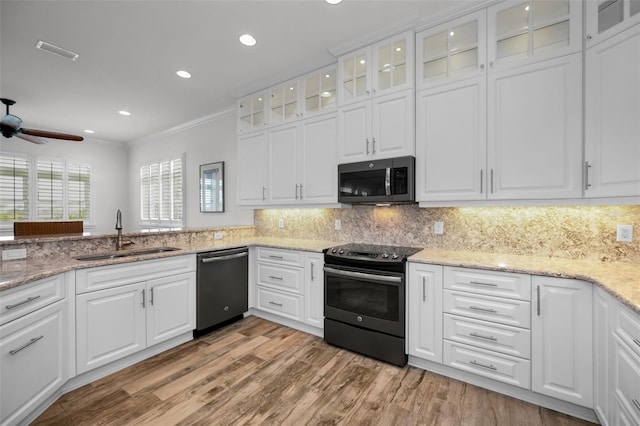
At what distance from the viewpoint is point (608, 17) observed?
1.76m

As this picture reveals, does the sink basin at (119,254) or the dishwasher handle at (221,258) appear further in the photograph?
the dishwasher handle at (221,258)

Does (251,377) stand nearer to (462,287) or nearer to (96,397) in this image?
(96,397)

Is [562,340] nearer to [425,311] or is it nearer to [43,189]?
[425,311]

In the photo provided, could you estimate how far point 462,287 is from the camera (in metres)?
2.09

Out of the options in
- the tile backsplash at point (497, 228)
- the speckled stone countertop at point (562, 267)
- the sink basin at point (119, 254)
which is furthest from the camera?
→ the sink basin at point (119, 254)

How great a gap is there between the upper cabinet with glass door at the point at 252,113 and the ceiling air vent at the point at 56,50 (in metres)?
1.73

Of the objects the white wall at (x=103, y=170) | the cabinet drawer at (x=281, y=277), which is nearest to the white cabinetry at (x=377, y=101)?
the cabinet drawer at (x=281, y=277)

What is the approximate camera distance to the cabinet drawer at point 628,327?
47.3 inches

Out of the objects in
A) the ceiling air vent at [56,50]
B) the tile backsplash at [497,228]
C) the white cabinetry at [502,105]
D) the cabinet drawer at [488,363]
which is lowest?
the cabinet drawer at [488,363]

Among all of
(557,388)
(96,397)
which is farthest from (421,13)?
(96,397)

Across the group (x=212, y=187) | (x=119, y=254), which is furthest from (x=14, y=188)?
(x=119, y=254)

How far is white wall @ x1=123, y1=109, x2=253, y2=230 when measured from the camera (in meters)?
4.49

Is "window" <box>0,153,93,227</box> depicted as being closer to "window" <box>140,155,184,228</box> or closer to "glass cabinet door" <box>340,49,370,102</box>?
"window" <box>140,155,184,228</box>

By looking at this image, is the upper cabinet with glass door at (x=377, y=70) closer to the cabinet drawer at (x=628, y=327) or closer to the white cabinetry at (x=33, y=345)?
the cabinet drawer at (x=628, y=327)
